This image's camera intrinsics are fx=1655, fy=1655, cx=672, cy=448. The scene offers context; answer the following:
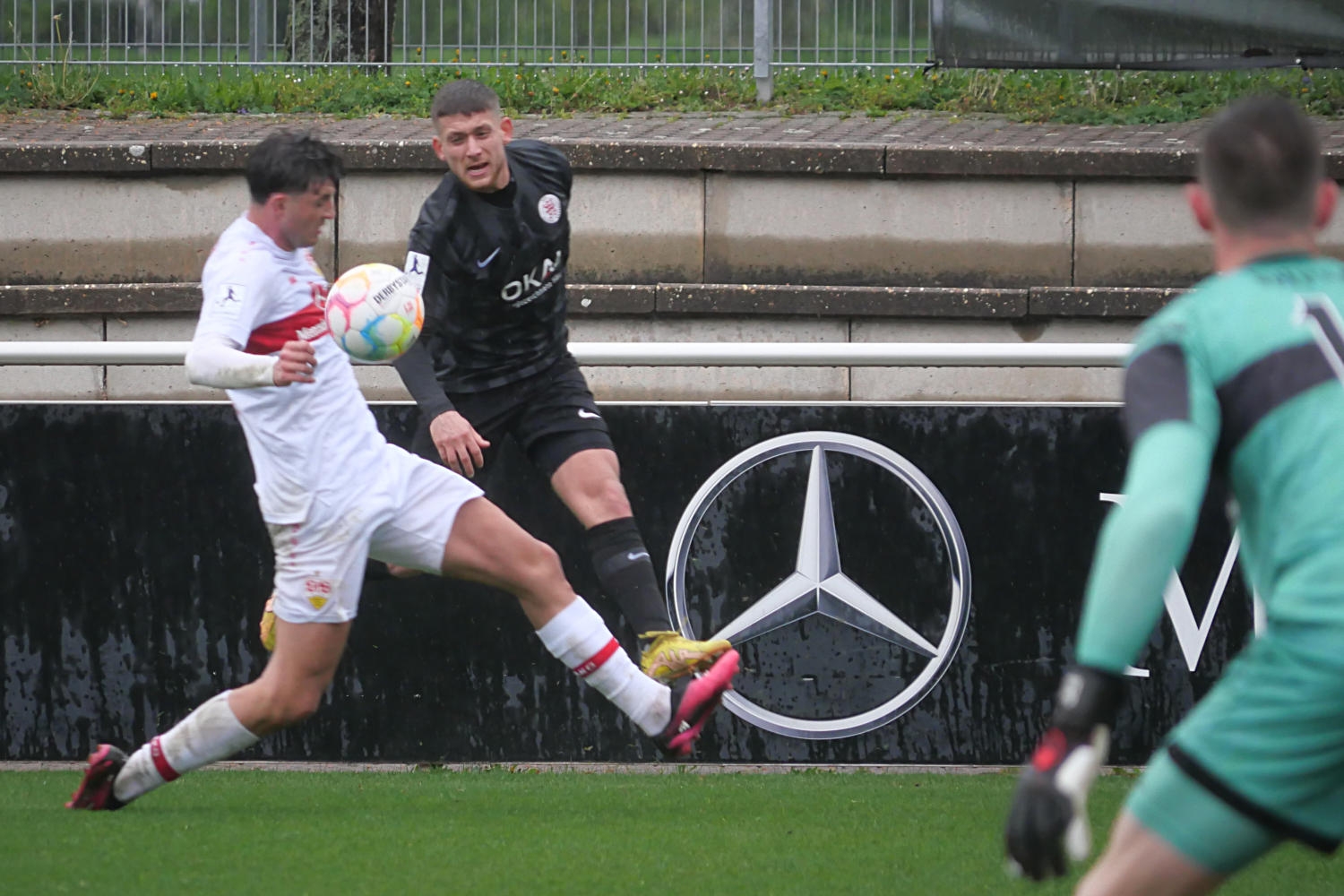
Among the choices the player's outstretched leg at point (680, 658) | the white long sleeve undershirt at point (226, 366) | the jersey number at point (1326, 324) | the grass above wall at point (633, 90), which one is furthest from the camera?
the grass above wall at point (633, 90)

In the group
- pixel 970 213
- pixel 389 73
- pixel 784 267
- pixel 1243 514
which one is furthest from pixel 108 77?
pixel 1243 514

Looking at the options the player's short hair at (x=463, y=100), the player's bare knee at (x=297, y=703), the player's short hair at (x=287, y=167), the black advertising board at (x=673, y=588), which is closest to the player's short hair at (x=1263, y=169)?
the player's short hair at (x=287, y=167)

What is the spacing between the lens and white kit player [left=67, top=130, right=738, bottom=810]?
5016 millimetres

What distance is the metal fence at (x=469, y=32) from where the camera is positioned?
11734 millimetres

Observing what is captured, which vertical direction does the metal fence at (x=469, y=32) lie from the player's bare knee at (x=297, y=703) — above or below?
above

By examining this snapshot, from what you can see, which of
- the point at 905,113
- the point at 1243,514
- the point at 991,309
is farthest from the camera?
the point at 905,113

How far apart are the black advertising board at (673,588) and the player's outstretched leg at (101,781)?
1.26m

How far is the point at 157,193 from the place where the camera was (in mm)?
9992

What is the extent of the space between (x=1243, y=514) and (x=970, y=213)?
7579 mm

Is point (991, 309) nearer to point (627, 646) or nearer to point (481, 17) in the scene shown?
point (627, 646)

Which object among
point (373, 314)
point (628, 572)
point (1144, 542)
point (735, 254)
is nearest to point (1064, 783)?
point (1144, 542)

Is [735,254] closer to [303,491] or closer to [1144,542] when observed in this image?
[303,491]

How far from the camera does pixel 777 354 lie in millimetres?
6582

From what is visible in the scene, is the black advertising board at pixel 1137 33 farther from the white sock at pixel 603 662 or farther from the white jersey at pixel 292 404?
the white jersey at pixel 292 404
